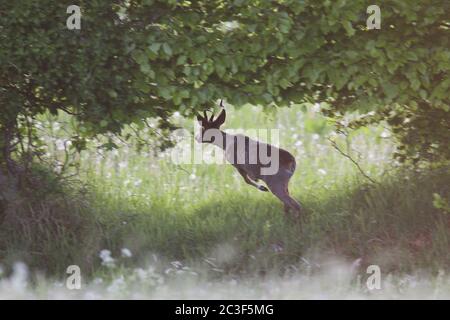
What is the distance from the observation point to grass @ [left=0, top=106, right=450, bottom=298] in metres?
7.64

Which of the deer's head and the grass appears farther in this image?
the deer's head

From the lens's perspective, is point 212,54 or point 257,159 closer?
point 212,54

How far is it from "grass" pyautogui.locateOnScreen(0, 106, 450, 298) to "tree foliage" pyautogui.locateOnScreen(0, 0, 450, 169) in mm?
975

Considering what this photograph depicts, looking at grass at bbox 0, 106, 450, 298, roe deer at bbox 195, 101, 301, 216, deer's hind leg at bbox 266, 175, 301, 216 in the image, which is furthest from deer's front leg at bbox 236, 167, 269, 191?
grass at bbox 0, 106, 450, 298

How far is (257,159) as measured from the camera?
809 centimetres

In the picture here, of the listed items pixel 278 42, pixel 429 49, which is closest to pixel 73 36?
pixel 278 42

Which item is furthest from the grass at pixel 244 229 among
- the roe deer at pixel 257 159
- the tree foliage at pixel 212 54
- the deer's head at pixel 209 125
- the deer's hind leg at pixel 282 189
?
the tree foliage at pixel 212 54

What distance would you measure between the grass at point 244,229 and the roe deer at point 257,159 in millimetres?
294

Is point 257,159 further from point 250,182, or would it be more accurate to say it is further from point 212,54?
point 212,54

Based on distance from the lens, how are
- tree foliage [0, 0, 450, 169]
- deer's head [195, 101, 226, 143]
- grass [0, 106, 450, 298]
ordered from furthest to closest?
deer's head [195, 101, 226, 143] < grass [0, 106, 450, 298] < tree foliage [0, 0, 450, 169]

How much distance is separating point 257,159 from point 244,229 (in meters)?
0.63

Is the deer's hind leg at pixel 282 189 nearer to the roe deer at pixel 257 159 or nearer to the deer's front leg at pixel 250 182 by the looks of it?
the roe deer at pixel 257 159

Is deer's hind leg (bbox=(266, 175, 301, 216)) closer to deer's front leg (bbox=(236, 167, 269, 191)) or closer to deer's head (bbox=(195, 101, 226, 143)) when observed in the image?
deer's front leg (bbox=(236, 167, 269, 191))

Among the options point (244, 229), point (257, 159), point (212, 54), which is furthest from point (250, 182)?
point (212, 54)
